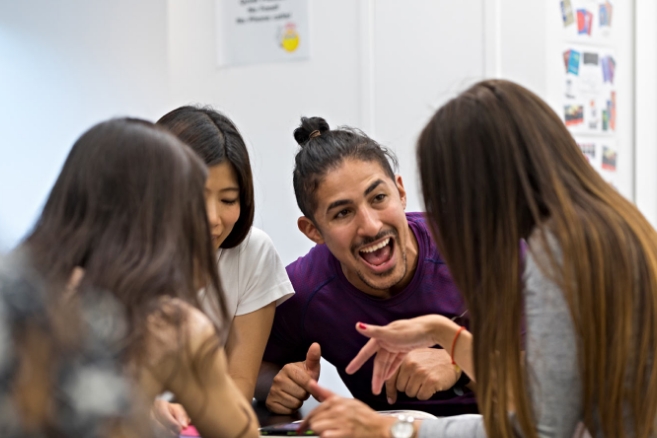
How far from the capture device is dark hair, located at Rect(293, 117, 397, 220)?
215 cm

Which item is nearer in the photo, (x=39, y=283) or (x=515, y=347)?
(x=39, y=283)

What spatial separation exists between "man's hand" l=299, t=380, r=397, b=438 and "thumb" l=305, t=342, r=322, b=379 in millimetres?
624

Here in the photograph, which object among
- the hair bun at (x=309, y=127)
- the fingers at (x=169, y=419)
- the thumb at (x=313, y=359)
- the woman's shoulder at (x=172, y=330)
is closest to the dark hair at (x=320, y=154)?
the hair bun at (x=309, y=127)

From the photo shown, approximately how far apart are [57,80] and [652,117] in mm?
2704

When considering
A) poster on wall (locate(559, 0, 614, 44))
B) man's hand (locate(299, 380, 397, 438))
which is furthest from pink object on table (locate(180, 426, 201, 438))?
poster on wall (locate(559, 0, 614, 44))

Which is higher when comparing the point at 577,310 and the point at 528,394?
the point at 577,310

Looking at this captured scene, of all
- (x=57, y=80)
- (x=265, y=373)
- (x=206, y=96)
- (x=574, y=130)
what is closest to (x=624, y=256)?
(x=265, y=373)

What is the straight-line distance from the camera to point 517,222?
4.09 feet

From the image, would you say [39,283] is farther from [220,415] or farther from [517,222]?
[517,222]

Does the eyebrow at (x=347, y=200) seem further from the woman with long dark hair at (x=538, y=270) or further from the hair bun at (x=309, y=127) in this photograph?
the woman with long dark hair at (x=538, y=270)

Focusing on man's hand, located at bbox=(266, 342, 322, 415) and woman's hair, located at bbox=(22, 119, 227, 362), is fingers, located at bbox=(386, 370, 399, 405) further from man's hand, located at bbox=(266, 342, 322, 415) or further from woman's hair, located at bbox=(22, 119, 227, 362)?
woman's hair, located at bbox=(22, 119, 227, 362)

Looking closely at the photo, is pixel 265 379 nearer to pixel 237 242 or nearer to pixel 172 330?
pixel 237 242

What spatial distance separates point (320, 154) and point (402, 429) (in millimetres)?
990

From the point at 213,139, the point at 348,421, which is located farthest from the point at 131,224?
the point at 213,139
